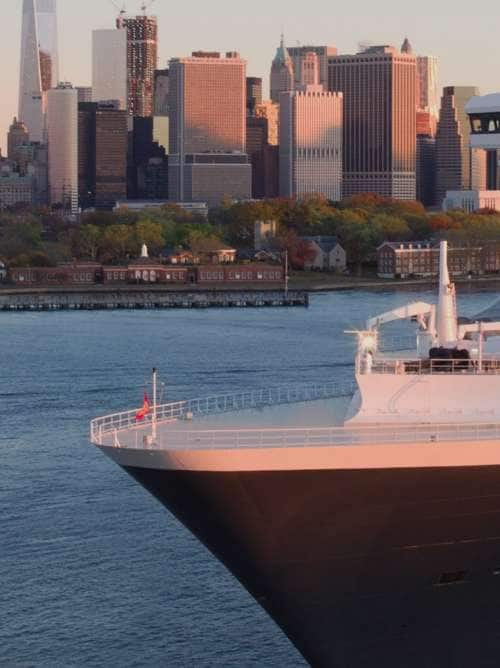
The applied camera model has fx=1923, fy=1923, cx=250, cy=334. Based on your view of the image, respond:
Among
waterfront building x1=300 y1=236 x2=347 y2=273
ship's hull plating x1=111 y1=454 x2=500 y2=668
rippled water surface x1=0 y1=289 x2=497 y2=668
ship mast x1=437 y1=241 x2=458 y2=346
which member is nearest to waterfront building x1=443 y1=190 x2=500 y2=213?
waterfront building x1=300 y1=236 x2=347 y2=273

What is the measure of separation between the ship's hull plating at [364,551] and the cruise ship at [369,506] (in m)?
0.02

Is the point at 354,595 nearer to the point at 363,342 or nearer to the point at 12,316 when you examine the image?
the point at 363,342

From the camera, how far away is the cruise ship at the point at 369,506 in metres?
20.5

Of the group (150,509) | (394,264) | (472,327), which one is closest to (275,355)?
(150,509)

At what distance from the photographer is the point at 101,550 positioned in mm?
32875

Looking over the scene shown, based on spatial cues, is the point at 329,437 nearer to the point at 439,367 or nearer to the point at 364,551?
the point at 364,551

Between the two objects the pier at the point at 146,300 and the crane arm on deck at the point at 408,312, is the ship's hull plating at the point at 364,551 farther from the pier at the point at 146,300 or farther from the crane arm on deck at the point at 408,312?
the pier at the point at 146,300

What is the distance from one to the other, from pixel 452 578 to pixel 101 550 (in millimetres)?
12594

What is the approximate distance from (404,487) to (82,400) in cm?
3543

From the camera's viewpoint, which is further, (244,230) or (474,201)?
(474,201)

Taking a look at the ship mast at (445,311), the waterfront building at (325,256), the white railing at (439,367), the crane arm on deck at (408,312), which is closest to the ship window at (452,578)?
the white railing at (439,367)

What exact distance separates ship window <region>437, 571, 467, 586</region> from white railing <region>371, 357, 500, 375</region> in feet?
7.27

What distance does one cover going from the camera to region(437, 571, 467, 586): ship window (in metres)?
21.2

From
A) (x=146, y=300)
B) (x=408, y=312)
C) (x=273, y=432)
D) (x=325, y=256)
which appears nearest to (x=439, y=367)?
(x=408, y=312)
